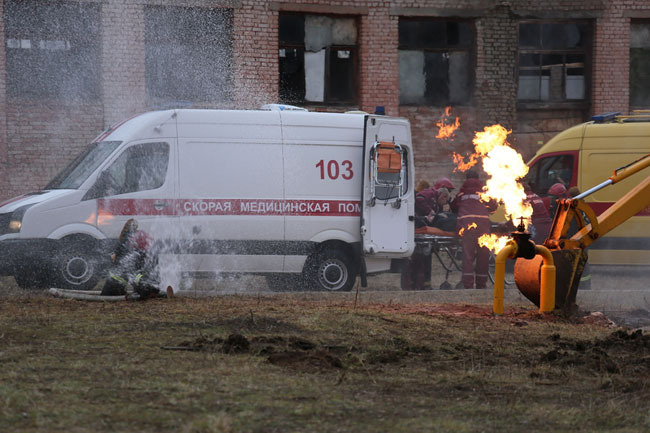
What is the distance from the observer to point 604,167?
19672 mm

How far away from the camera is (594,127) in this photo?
65.6 ft

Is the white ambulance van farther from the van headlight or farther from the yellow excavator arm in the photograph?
the yellow excavator arm

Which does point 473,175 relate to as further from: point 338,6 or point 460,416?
point 460,416

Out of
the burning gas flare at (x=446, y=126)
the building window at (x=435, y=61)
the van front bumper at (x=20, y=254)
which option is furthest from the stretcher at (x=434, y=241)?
the building window at (x=435, y=61)

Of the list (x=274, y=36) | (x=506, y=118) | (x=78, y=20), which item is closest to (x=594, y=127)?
(x=506, y=118)

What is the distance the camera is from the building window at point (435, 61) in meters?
25.2

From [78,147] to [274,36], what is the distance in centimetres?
502

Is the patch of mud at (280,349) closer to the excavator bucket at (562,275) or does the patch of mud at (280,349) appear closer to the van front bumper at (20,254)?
the excavator bucket at (562,275)

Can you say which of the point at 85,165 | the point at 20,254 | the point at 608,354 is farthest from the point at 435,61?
the point at 608,354

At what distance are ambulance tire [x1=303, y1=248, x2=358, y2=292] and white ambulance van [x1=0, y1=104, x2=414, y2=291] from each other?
0.6 inches

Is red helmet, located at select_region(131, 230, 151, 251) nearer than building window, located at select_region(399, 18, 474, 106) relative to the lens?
Yes

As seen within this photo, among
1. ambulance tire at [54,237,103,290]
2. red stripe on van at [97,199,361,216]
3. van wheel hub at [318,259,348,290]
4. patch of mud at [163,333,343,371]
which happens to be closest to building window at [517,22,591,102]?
red stripe on van at [97,199,361,216]

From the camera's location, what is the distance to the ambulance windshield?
49.3 ft

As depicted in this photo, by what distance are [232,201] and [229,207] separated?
0.10 meters
